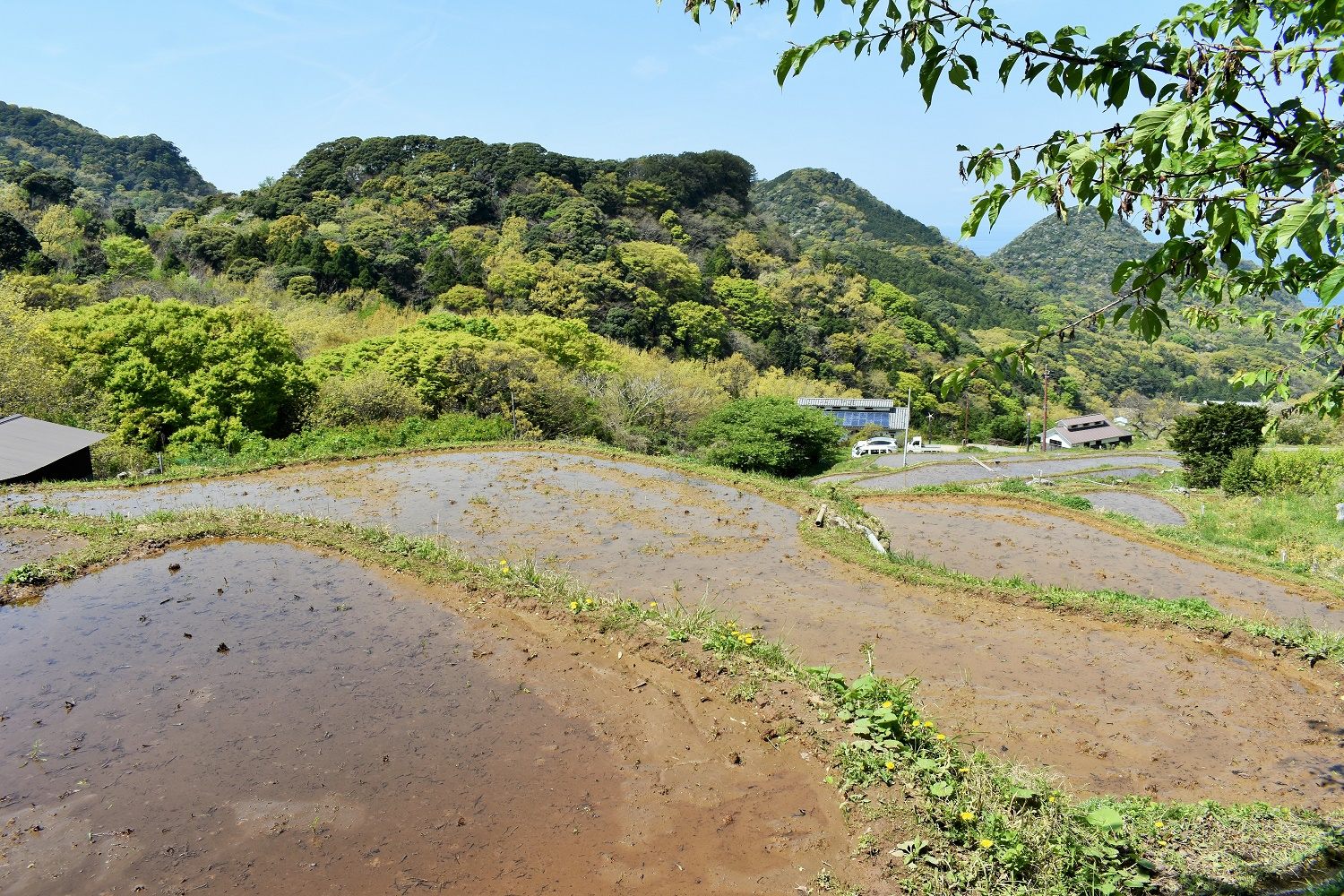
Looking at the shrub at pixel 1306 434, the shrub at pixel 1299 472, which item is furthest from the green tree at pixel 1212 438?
the shrub at pixel 1306 434

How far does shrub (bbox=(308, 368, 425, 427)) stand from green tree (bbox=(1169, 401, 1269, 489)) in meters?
23.8

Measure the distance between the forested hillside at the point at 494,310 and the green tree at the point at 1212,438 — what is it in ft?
5.80

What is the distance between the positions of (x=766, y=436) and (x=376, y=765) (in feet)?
75.9

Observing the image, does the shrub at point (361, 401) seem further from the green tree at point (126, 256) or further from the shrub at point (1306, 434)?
the shrub at point (1306, 434)

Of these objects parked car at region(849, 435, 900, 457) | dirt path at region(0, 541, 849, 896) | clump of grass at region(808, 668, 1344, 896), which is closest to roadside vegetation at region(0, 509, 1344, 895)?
clump of grass at region(808, 668, 1344, 896)

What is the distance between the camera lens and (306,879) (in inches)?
163

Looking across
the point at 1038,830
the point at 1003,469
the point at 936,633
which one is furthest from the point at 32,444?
the point at 1003,469

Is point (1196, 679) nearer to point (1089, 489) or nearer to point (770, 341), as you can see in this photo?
point (1089, 489)

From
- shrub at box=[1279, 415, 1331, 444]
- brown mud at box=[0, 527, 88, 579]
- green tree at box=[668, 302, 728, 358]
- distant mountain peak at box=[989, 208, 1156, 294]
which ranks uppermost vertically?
distant mountain peak at box=[989, 208, 1156, 294]

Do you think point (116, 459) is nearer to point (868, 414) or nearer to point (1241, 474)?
point (1241, 474)

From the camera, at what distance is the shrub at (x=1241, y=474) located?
19.7m

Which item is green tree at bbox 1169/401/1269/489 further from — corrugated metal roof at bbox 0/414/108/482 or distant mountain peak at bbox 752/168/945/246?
distant mountain peak at bbox 752/168/945/246

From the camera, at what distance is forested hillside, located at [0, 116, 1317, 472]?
817 inches

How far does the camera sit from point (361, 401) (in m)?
22.6
